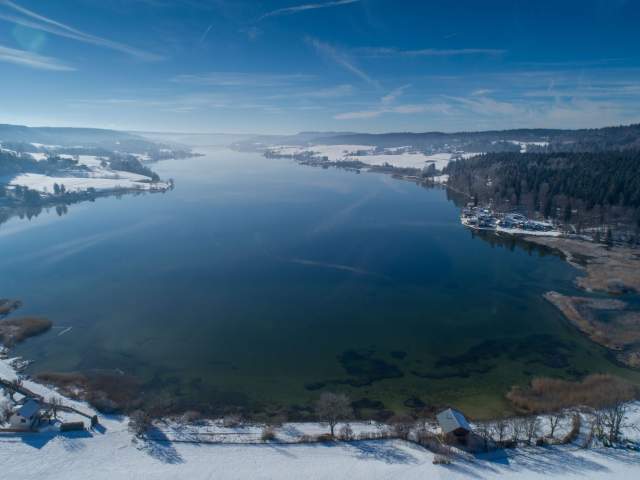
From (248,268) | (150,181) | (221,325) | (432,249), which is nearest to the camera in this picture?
(221,325)

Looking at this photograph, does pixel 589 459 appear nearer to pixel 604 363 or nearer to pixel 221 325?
pixel 604 363

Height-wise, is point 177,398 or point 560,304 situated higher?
point 560,304

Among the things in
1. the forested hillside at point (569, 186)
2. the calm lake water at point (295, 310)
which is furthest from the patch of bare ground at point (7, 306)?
the forested hillside at point (569, 186)

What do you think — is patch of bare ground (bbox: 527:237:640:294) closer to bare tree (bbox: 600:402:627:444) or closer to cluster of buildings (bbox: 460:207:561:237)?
cluster of buildings (bbox: 460:207:561:237)

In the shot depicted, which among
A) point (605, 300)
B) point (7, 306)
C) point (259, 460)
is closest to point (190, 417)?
point (259, 460)

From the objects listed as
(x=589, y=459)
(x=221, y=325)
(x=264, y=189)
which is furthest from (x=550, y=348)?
(x=264, y=189)

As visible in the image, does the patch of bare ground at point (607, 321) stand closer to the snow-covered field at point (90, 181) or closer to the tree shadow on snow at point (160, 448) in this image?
the tree shadow on snow at point (160, 448)

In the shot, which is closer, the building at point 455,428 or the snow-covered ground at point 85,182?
the building at point 455,428
